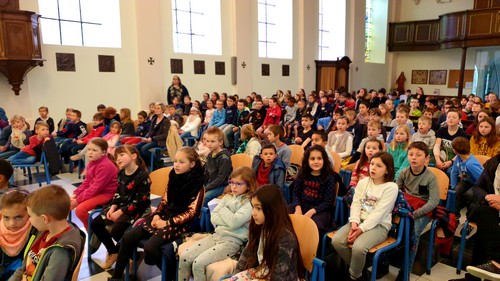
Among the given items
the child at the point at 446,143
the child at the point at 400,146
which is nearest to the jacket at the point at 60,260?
the child at the point at 400,146

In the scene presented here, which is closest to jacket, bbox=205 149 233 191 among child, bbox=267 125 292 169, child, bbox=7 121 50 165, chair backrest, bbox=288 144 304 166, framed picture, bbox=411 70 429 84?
child, bbox=267 125 292 169

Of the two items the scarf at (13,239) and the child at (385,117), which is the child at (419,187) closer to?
the scarf at (13,239)

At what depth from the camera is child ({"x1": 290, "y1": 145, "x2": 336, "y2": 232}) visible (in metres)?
3.09

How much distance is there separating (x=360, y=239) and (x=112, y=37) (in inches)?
382

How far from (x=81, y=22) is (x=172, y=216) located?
886 centimetres

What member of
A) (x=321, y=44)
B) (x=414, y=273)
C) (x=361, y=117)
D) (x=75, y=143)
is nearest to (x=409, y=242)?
(x=414, y=273)

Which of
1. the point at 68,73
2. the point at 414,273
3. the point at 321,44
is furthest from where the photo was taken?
the point at 321,44

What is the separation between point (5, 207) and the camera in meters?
2.20

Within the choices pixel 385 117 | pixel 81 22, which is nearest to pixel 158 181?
pixel 385 117

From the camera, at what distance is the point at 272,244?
212 cm

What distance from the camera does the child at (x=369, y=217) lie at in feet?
8.58

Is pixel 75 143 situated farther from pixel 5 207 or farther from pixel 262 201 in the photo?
pixel 262 201

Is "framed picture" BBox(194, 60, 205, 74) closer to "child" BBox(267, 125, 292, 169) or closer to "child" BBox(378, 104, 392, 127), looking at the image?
"child" BBox(378, 104, 392, 127)

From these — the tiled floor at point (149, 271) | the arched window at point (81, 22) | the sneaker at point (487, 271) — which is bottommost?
the tiled floor at point (149, 271)
